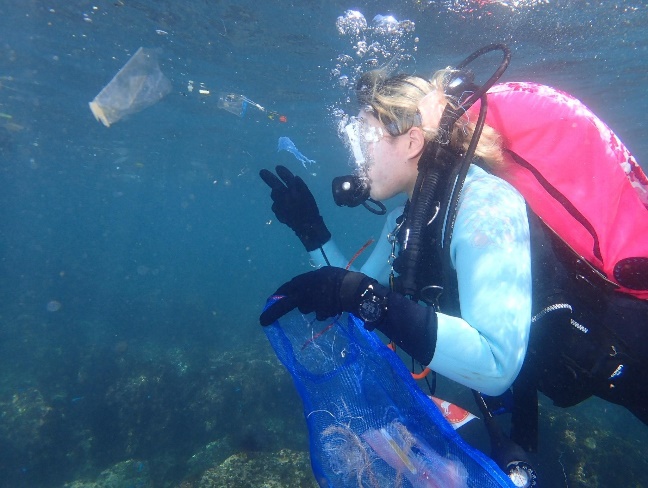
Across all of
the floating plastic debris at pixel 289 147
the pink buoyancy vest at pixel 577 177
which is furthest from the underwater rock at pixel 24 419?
the floating plastic debris at pixel 289 147

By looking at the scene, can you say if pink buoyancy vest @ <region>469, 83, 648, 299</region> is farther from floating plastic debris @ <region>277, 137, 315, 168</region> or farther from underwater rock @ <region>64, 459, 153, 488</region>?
floating plastic debris @ <region>277, 137, 315, 168</region>

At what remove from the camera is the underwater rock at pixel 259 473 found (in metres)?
6.21

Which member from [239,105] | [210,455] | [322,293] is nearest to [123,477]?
[210,455]

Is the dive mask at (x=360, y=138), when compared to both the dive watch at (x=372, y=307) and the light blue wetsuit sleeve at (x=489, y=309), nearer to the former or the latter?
the light blue wetsuit sleeve at (x=489, y=309)

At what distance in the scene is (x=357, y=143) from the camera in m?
3.18

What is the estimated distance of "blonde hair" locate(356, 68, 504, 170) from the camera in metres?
2.68

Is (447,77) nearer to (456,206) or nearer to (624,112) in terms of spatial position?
(456,206)

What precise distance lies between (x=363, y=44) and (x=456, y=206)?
1375 centimetres

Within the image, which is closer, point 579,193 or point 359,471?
point 359,471

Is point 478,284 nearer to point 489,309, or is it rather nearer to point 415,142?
point 489,309

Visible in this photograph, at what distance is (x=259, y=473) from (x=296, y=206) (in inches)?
208

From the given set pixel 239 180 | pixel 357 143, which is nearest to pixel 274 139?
pixel 239 180

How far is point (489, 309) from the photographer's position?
1903 mm

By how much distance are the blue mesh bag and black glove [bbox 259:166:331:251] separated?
1641 mm
